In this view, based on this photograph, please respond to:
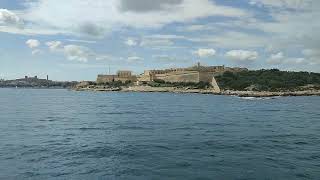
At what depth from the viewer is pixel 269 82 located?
173 metres

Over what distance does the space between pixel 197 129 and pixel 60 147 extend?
1270 centimetres

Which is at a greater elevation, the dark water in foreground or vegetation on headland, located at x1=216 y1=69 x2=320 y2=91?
vegetation on headland, located at x1=216 y1=69 x2=320 y2=91

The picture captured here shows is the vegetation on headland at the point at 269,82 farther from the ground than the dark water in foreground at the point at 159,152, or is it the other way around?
the vegetation on headland at the point at 269,82

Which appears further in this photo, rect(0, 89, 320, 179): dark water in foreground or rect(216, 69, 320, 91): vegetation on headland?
rect(216, 69, 320, 91): vegetation on headland

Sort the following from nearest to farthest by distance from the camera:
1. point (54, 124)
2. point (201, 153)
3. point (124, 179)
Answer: point (124, 179), point (201, 153), point (54, 124)

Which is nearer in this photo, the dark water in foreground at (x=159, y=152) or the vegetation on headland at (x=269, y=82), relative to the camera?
the dark water in foreground at (x=159, y=152)

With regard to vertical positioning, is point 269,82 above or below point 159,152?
above

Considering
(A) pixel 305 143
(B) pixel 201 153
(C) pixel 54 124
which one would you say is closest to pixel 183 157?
(B) pixel 201 153

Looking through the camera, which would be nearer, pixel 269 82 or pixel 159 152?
pixel 159 152

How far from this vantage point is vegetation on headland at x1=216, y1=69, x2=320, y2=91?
538 ft

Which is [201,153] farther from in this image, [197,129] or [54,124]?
[54,124]

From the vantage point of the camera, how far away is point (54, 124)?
41625 mm

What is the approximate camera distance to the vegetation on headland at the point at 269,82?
164 m

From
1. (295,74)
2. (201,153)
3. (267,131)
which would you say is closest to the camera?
(201,153)
